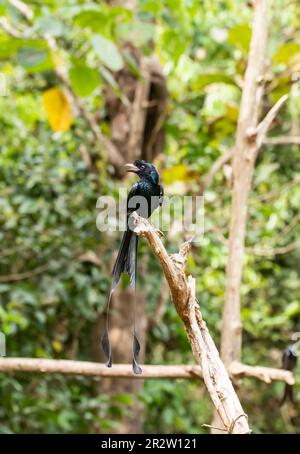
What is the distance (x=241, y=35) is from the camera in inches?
75.9

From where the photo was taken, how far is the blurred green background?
1.95 metres

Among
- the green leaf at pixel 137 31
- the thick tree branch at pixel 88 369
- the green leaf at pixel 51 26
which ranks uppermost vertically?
the green leaf at pixel 137 31

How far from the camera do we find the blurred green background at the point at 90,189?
195 cm

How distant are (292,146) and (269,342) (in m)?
1.10

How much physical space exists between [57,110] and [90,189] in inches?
13.5

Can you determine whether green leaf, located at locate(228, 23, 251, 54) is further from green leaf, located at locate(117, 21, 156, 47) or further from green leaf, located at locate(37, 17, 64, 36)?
green leaf, located at locate(37, 17, 64, 36)

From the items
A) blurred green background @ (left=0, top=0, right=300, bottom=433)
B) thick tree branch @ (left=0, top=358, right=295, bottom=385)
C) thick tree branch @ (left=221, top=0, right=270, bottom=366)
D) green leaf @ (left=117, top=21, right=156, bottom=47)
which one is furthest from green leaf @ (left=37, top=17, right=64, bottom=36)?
thick tree branch @ (left=0, top=358, right=295, bottom=385)

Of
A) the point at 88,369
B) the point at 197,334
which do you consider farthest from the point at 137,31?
the point at 197,334

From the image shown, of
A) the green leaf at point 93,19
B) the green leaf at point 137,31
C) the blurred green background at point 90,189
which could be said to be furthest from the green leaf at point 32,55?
the green leaf at point 137,31

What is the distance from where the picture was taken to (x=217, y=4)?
337cm

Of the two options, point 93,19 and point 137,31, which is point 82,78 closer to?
point 93,19

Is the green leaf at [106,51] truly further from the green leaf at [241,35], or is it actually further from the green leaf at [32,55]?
the green leaf at [241,35]

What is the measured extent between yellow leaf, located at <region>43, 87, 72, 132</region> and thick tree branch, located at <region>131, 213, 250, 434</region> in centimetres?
135
